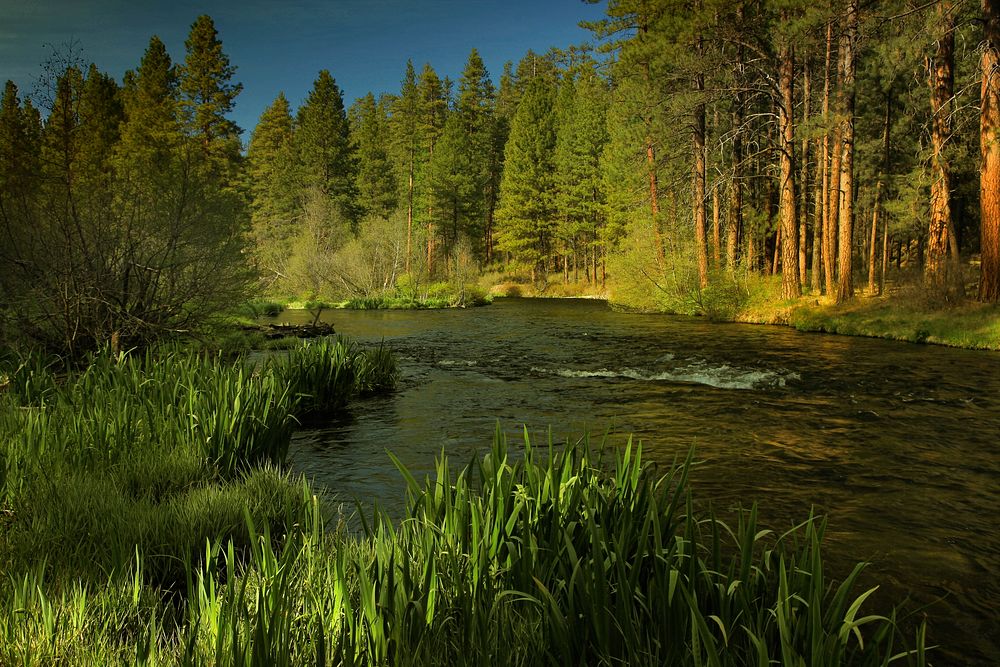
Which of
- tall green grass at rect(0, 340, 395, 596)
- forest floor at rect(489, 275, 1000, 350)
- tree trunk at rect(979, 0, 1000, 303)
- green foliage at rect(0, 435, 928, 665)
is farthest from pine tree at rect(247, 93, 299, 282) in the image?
green foliage at rect(0, 435, 928, 665)

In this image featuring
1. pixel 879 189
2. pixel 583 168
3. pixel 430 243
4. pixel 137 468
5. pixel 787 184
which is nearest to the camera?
pixel 137 468

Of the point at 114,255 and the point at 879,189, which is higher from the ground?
the point at 879,189

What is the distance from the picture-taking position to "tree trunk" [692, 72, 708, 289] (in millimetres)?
25484

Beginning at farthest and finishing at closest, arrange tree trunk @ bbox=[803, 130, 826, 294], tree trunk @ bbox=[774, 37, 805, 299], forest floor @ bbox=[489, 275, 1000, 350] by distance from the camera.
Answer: tree trunk @ bbox=[803, 130, 826, 294]
tree trunk @ bbox=[774, 37, 805, 299]
forest floor @ bbox=[489, 275, 1000, 350]

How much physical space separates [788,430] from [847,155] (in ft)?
51.6

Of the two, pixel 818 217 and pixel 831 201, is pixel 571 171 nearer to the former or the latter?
pixel 818 217

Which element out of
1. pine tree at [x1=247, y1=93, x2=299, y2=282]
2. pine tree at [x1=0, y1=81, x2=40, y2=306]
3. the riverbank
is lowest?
the riverbank

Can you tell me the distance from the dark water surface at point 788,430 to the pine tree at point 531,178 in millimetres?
42948

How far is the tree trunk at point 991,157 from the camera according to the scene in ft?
48.1

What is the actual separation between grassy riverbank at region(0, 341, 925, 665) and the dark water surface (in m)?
0.73

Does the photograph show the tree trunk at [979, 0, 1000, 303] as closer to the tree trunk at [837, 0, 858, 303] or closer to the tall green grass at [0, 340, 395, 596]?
the tree trunk at [837, 0, 858, 303]

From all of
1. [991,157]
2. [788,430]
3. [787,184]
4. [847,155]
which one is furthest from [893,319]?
[788,430]

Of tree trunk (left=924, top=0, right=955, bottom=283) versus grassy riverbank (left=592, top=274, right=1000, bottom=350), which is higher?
tree trunk (left=924, top=0, right=955, bottom=283)

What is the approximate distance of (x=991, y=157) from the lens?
579 inches
